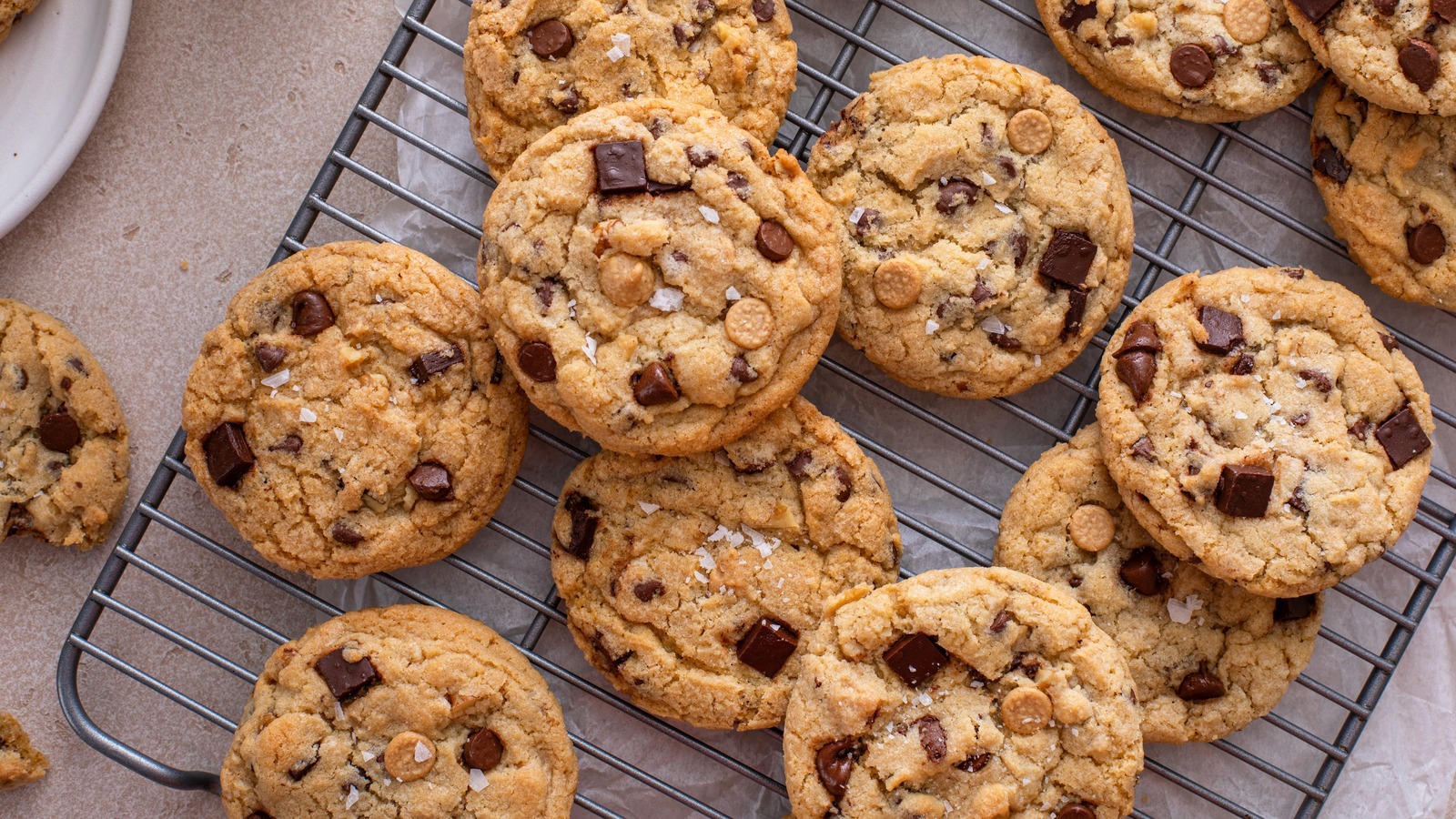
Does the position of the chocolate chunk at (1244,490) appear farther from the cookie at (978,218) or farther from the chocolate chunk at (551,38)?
the chocolate chunk at (551,38)

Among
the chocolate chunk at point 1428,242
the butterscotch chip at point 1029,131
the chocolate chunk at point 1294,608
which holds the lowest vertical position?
the chocolate chunk at point 1294,608

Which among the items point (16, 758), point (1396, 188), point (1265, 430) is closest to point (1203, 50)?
point (1396, 188)

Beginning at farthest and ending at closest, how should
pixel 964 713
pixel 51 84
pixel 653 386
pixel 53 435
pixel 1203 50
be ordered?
pixel 51 84 < pixel 53 435 < pixel 1203 50 < pixel 964 713 < pixel 653 386

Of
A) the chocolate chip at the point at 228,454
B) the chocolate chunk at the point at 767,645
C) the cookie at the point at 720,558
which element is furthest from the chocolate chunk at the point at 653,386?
the chocolate chip at the point at 228,454

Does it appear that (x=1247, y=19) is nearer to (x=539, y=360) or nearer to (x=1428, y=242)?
(x=1428, y=242)

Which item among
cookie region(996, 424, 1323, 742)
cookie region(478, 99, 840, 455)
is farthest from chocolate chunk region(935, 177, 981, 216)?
cookie region(996, 424, 1323, 742)
